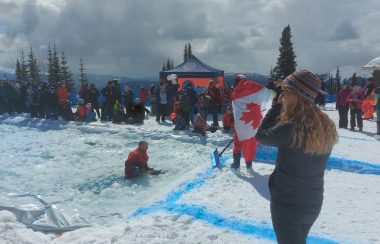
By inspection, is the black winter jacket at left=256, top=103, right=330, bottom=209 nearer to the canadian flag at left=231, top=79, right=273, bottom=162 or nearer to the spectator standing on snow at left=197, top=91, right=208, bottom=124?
the canadian flag at left=231, top=79, right=273, bottom=162

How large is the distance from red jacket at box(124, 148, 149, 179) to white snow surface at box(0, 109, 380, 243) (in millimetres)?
253

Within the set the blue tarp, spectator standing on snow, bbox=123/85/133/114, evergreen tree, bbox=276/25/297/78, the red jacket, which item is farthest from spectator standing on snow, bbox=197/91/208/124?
evergreen tree, bbox=276/25/297/78

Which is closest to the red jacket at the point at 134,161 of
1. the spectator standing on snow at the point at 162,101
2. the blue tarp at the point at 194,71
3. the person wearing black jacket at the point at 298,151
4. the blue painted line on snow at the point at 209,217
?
Result: the blue painted line on snow at the point at 209,217

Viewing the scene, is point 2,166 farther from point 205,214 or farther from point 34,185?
point 205,214

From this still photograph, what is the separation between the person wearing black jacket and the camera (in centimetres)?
221

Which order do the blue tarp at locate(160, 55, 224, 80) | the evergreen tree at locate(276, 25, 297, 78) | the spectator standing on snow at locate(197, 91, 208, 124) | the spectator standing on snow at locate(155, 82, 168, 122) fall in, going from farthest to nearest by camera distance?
the evergreen tree at locate(276, 25, 297, 78)
the blue tarp at locate(160, 55, 224, 80)
the spectator standing on snow at locate(155, 82, 168, 122)
the spectator standing on snow at locate(197, 91, 208, 124)

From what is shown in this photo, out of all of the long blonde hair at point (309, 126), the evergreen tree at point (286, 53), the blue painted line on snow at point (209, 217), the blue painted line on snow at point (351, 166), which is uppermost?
the evergreen tree at point (286, 53)

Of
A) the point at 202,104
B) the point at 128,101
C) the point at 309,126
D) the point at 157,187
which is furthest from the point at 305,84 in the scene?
the point at 128,101

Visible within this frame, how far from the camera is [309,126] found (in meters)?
2.19

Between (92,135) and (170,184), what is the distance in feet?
22.0

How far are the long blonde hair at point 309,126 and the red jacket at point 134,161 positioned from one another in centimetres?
603

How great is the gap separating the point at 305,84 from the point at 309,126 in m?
0.27

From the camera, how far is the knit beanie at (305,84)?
88.6 inches

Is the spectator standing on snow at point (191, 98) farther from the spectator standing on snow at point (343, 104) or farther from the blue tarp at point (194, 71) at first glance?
the spectator standing on snow at point (343, 104)
